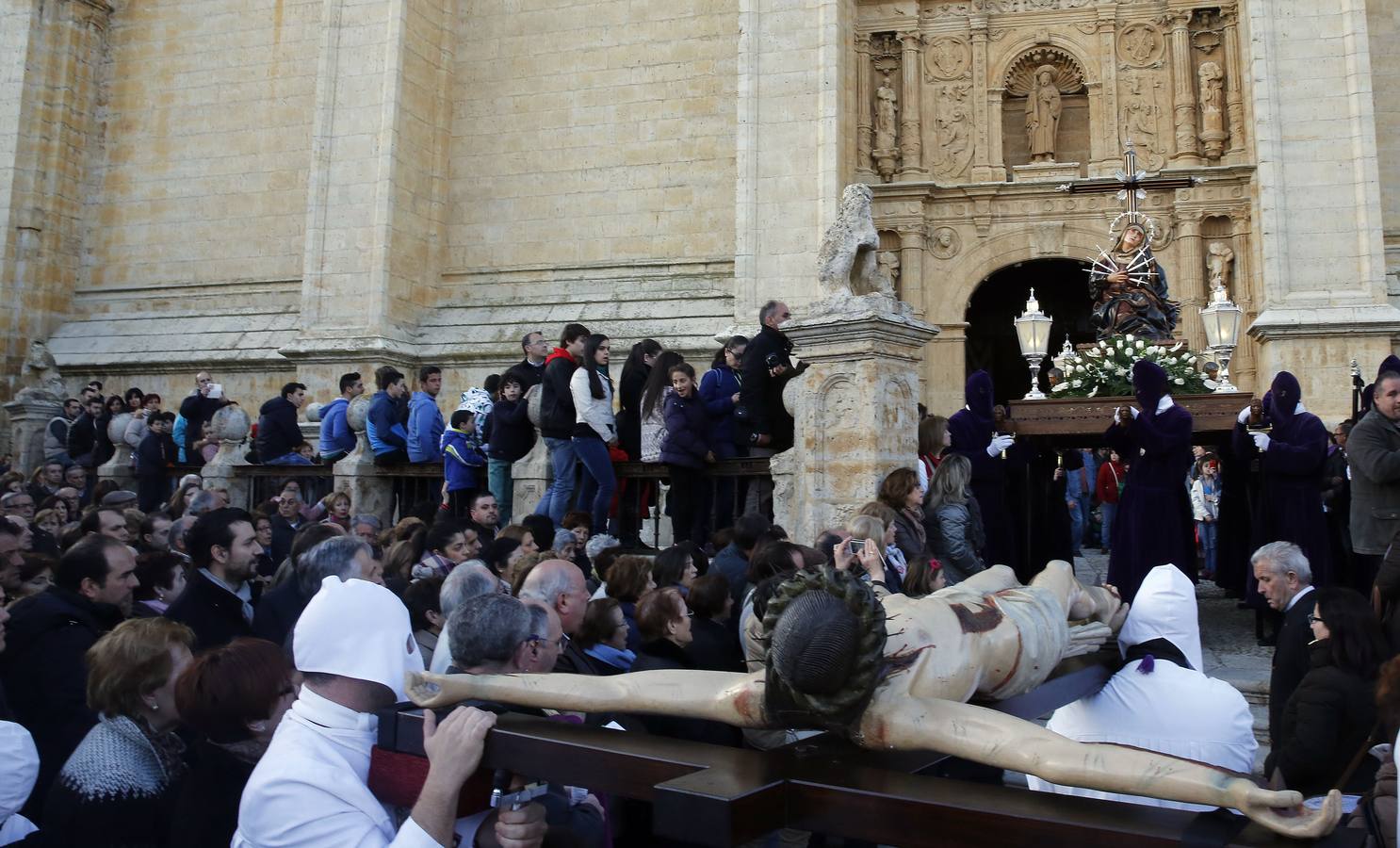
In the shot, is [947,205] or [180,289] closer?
[947,205]

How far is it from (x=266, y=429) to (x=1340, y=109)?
42.4 feet

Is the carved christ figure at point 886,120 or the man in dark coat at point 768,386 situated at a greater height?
the carved christ figure at point 886,120

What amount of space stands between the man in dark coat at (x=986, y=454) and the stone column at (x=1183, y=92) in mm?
8690

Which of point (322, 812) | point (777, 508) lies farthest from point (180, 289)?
point (322, 812)

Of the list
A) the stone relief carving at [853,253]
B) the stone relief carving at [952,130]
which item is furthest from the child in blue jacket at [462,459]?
the stone relief carving at [952,130]

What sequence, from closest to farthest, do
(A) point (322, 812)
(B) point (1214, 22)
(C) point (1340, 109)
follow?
(A) point (322, 812) → (C) point (1340, 109) → (B) point (1214, 22)

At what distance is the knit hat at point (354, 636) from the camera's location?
7.52 feet

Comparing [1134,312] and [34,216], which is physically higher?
[34,216]

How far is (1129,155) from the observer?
11.5m

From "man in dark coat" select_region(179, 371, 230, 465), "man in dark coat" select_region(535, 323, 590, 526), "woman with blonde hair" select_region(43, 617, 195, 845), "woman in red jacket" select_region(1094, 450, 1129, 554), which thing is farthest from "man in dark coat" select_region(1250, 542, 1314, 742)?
"man in dark coat" select_region(179, 371, 230, 465)

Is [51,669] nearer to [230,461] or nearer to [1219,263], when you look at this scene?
[230,461]

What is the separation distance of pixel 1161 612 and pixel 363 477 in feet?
28.7

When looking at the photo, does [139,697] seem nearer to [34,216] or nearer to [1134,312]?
[1134,312]

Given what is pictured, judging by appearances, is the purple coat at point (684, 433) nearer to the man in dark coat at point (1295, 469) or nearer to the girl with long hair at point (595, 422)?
the girl with long hair at point (595, 422)
